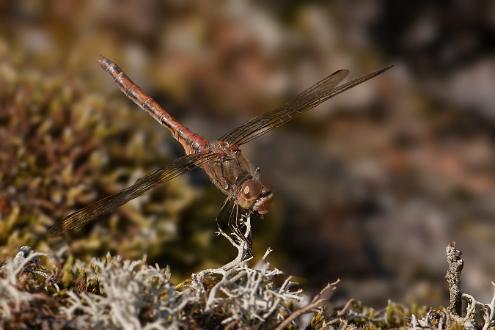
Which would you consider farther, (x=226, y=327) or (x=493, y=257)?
(x=493, y=257)

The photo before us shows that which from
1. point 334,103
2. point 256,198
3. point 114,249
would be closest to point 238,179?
point 256,198

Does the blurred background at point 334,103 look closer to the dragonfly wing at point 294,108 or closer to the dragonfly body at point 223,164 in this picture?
the dragonfly body at point 223,164

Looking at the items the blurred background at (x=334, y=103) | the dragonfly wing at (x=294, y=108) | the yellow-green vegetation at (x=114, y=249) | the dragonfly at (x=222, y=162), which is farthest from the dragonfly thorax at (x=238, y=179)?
the blurred background at (x=334, y=103)

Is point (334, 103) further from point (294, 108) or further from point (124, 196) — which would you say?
point (124, 196)

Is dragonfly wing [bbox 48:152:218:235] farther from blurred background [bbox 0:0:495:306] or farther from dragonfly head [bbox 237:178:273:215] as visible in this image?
blurred background [bbox 0:0:495:306]

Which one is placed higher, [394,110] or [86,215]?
[394,110]

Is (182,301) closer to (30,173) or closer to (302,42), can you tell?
(30,173)

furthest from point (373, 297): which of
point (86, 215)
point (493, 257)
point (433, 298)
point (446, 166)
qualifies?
point (86, 215)
